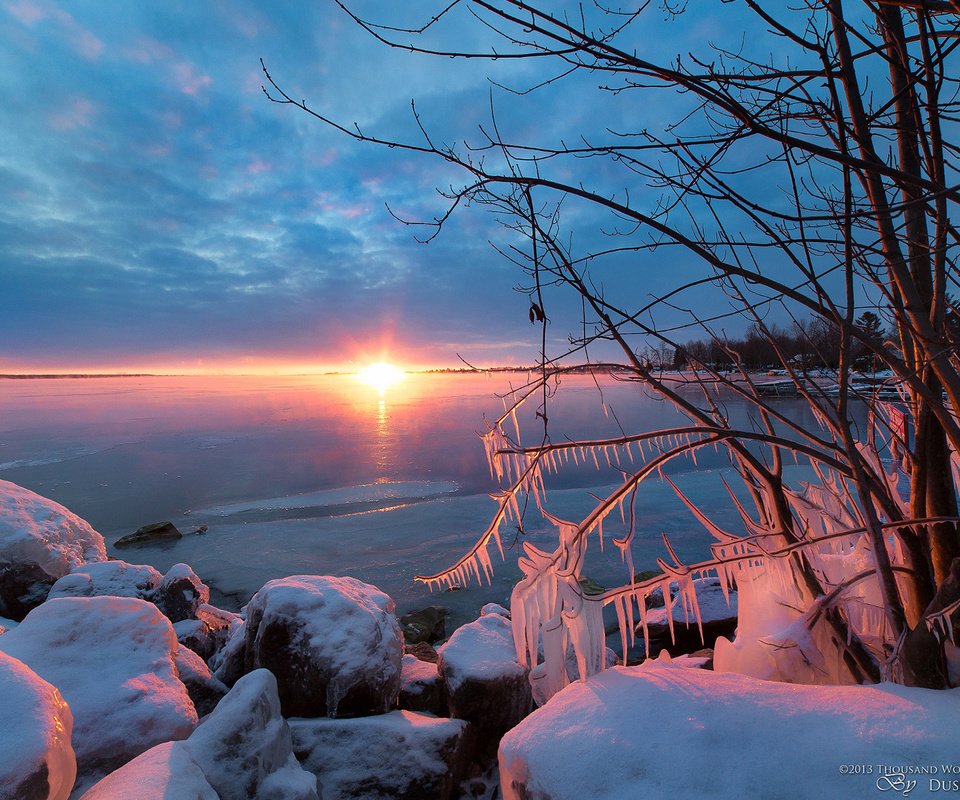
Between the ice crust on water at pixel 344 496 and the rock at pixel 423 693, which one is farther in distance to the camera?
the ice crust on water at pixel 344 496

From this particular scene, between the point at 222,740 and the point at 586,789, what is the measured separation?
2.00 meters

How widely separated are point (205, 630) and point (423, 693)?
2492 millimetres

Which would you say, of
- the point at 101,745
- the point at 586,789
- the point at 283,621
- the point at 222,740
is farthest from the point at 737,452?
the point at 101,745

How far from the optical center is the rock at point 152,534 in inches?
365

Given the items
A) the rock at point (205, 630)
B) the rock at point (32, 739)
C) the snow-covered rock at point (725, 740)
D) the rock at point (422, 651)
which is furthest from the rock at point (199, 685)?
the snow-covered rock at point (725, 740)

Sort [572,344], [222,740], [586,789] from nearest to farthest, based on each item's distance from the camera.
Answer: [586,789], [572,344], [222,740]

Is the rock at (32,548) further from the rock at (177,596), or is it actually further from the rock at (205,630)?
the rock at (205,630)

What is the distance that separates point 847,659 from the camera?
96.8 inches

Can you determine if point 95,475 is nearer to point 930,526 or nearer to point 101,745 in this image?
point 101,745

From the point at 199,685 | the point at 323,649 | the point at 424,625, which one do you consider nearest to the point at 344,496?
the point at 424,625

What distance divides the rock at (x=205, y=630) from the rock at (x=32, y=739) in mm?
2784

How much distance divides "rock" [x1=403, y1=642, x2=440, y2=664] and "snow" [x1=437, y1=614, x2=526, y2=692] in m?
1.27

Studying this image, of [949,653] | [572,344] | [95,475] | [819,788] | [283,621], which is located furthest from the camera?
[95,475]

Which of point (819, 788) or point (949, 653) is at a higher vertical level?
point (949, 653)
